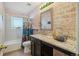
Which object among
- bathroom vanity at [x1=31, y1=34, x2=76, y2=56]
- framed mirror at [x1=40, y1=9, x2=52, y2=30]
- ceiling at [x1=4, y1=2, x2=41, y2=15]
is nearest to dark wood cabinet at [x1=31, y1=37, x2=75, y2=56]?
bathroom vanity at [x1=31, y1=34, x2=76, y2=56]

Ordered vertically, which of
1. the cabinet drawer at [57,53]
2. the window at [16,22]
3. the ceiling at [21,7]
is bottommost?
the cabinet drawer at [57,53]

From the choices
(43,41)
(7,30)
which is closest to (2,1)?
(7,30)

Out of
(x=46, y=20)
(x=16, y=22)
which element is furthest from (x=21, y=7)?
(x=46, y=20)

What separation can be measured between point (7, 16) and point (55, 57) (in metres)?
0.88

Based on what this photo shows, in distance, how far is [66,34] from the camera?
4.85 ft

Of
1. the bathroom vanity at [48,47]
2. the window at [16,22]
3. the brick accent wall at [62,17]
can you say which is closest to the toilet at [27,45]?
the bathroom vanity at [48,47]

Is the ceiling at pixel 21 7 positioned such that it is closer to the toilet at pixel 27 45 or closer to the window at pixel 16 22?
the window at pixel 16 22

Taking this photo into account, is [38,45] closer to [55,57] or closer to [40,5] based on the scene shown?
[55,57]

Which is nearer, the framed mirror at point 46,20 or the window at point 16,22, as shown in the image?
the window at point 16,22

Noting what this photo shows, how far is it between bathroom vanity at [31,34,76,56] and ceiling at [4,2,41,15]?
40cm

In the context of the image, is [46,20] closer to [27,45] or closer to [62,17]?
[62,17]

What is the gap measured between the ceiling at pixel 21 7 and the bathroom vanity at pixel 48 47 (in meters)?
0.40

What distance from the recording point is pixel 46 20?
157cm

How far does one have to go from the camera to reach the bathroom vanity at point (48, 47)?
1139mm
